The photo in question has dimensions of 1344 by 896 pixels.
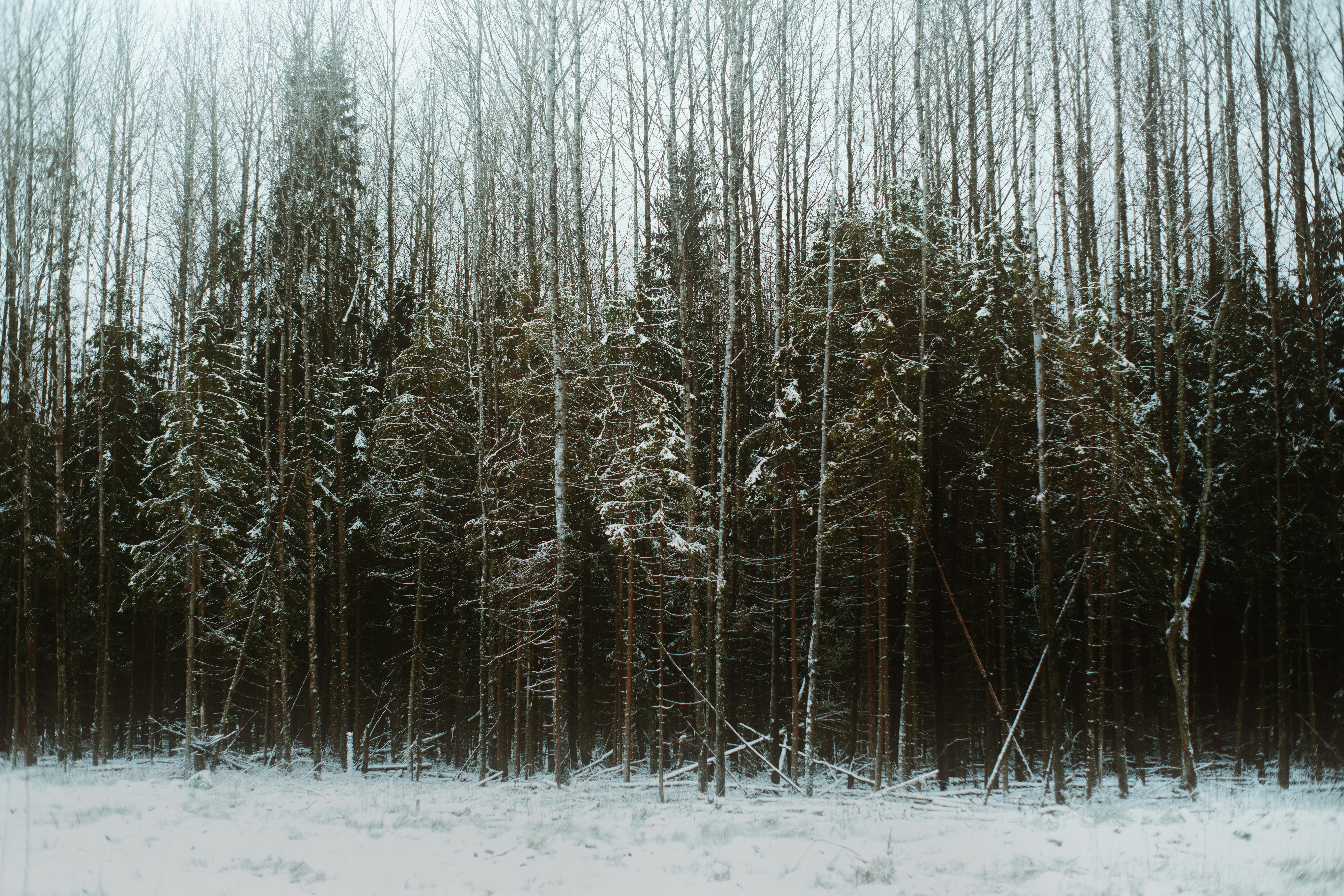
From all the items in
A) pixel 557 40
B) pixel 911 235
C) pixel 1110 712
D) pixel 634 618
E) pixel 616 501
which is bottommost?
pixel 1110 712

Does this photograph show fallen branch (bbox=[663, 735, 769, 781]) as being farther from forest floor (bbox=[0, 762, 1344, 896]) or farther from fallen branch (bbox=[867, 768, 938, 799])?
fallen branch (bbox=[867, 768, 938, 799])

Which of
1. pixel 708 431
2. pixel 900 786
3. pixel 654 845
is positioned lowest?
pixel 900 786

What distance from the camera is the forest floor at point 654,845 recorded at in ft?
25.5

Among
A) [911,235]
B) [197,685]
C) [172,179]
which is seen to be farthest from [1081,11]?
[197,685]

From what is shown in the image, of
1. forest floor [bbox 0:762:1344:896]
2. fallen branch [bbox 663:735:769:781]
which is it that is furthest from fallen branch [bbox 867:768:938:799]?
fallen branch [bbox 663:735:769:781]

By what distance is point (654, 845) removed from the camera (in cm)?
977

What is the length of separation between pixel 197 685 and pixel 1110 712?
28715 millimetres

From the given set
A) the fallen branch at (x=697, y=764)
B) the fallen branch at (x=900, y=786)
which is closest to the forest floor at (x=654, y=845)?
the fallen branch at (x=900, y=786)

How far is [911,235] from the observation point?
1706 centimetres

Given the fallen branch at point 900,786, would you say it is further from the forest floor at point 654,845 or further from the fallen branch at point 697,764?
the fallen branch at point 697,764

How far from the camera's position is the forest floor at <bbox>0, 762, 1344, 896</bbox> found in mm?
7758

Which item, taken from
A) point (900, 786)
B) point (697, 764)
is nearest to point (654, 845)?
point (900, 786)

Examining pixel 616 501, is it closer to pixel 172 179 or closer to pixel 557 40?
pixel 557 40

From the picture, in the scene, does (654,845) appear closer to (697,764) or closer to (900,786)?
(900,786)
